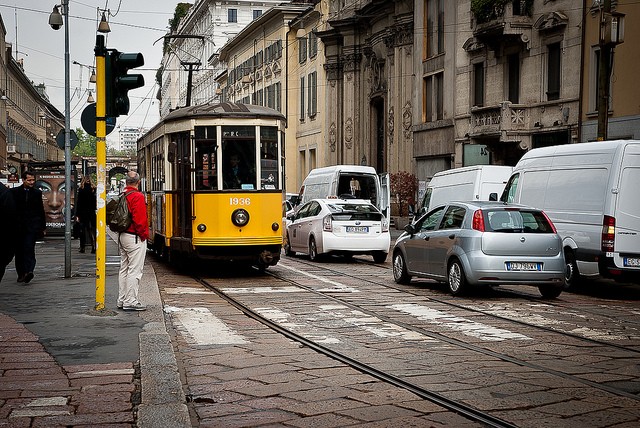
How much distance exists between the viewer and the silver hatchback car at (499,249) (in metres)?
14.2

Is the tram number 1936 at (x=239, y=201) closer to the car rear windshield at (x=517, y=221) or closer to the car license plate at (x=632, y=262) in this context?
the car rear windshield at (x=517, y=221)

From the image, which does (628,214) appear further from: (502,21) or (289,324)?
(502,21)

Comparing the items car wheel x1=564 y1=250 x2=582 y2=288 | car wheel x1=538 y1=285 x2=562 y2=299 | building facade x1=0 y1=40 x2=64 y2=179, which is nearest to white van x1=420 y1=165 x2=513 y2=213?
car wheel x1=564 y1=250 x2=582 y2=288

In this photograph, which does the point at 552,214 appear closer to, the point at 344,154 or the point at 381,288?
the point at 381,288

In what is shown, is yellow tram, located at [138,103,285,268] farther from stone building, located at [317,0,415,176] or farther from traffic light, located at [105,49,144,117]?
stone building, located at [317,0,415,176]

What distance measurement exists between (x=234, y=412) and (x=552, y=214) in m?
11.8

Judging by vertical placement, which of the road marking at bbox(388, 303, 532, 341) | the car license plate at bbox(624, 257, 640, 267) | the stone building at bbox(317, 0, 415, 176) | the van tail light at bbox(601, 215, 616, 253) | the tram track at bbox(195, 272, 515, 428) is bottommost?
the road marking at bbox(388, 303, 532, 341)

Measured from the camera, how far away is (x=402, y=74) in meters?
43.7

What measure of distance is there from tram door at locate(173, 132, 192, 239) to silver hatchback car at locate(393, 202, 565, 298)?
504cm

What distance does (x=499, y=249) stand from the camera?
14195mm

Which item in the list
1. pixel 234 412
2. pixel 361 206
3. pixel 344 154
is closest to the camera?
pixel 234 412

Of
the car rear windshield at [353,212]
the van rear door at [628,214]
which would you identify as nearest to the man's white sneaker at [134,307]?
the van rear door at [628,214]

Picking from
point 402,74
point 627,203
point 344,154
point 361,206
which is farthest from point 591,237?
point 344,154

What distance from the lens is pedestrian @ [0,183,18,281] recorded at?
766 cm
